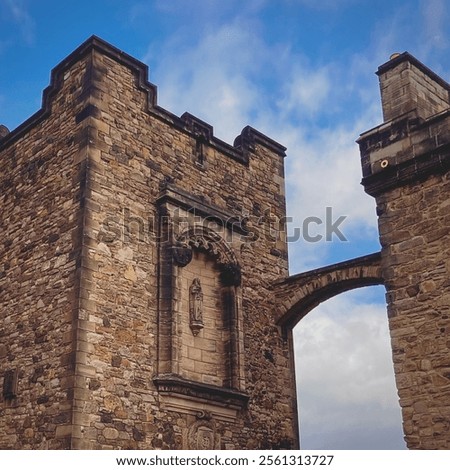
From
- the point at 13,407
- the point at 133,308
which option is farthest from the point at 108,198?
the point at 13,407

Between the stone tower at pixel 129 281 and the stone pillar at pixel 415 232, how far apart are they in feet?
12.4

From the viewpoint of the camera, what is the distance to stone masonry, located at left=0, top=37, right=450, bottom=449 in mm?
8266

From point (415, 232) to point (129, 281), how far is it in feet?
14.4

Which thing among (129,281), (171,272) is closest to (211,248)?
(171,272)

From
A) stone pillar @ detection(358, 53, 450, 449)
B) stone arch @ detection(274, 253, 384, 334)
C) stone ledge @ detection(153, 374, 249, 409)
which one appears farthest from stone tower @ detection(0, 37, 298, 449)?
stone pillar @ detection(358, 53, 450, 449)

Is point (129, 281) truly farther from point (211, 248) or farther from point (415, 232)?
point (415, 232)

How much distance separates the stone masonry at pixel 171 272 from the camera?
27.1 feet

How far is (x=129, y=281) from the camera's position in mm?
10547

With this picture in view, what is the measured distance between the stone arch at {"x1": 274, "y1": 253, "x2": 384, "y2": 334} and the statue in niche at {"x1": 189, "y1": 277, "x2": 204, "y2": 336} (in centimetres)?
196

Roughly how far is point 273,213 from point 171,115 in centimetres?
291

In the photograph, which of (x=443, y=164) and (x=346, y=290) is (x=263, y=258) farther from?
(x=443, y=164)

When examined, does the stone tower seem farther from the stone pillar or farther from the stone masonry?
the stone pillar

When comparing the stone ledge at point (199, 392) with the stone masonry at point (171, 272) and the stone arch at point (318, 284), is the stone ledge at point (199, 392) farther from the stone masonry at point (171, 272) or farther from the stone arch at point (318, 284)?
the stone arch at point (318, 284)

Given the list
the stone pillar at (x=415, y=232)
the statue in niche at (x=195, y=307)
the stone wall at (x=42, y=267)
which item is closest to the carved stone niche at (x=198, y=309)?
the statue in niche at (x=195, y=307)
